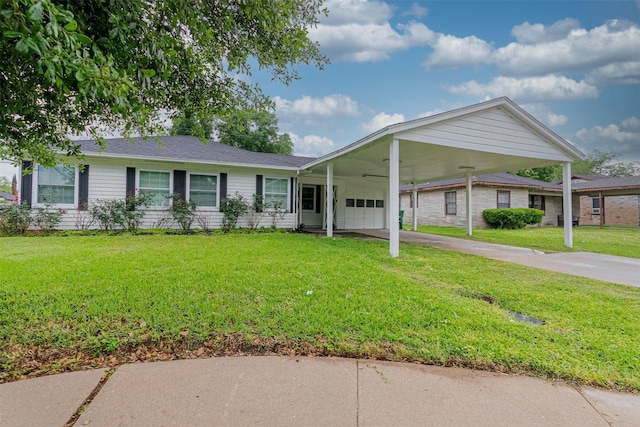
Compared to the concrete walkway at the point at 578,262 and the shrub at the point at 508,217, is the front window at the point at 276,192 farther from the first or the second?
the shrub at the point at 508,217

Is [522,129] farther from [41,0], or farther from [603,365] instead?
[41,0]

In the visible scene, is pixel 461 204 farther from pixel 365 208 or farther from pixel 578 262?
pixel 578 262

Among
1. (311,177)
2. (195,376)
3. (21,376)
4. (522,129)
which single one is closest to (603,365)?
(195,376)

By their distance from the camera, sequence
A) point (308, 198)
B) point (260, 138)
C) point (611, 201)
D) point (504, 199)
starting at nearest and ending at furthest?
point (308, 198) → point (504, 199) → point (611, 201) → point (260, 138)

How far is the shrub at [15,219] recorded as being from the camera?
8977 millimetres

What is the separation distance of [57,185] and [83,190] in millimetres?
735

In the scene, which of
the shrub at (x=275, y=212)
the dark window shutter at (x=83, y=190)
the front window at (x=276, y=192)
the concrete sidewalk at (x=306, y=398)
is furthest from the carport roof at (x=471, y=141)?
the dark window shutter at (x=83, y=190)

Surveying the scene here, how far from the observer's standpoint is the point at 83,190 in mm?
9852

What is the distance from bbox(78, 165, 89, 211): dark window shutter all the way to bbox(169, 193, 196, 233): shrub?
2.55 metres

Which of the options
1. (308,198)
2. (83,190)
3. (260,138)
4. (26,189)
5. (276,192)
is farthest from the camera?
(260,138)

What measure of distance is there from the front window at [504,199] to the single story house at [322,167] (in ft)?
21.5

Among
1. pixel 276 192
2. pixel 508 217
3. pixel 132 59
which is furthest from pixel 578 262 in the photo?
pixel 508 217

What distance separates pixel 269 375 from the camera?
88.4 inches

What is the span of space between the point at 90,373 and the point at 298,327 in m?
1.68
